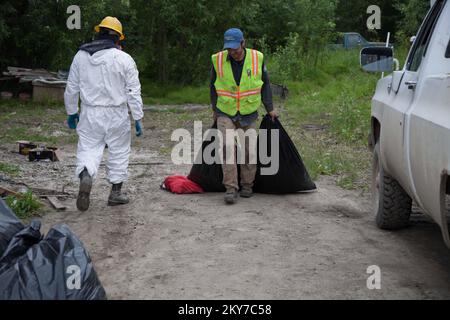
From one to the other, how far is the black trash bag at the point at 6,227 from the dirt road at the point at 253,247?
0.70 metres

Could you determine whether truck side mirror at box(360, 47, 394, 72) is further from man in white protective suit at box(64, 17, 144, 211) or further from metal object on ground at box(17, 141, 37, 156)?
metal object on ground at box(17, 141, 37, 156)

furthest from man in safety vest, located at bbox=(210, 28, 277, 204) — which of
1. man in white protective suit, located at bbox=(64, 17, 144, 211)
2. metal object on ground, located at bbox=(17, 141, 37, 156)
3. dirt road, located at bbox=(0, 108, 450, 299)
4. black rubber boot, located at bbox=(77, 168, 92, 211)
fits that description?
metal object on ground, located at bbox=(17, 141, 37, 156)

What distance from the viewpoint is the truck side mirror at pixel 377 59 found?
584 cm

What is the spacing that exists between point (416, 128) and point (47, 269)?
2340 mm

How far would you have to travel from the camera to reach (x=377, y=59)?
19.3ft

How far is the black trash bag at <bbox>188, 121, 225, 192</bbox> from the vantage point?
7.66 metres

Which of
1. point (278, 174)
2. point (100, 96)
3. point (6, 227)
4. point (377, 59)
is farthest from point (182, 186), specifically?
point (6, 227)

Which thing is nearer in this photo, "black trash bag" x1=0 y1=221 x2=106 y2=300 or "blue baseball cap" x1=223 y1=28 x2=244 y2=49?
"black trash bag" x1=0 y1=221 x2=106 y2=300

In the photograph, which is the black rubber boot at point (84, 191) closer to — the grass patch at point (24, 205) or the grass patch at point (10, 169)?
the grass patch at point (24, 205)

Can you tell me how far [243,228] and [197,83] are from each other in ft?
50.1

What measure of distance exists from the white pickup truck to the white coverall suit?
241 cm

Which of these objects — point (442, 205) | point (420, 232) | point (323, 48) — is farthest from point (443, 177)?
point (323, 48)

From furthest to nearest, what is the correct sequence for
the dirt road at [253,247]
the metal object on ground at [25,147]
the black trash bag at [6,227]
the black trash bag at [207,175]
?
the metal object on ground at [25,147] → the black trash bag at [207,175] → the dirt road at [253,247] → the black trash bag at [6,227]

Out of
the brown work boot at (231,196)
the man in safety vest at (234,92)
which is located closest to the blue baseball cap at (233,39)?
the man in safety vest at (234,92)
